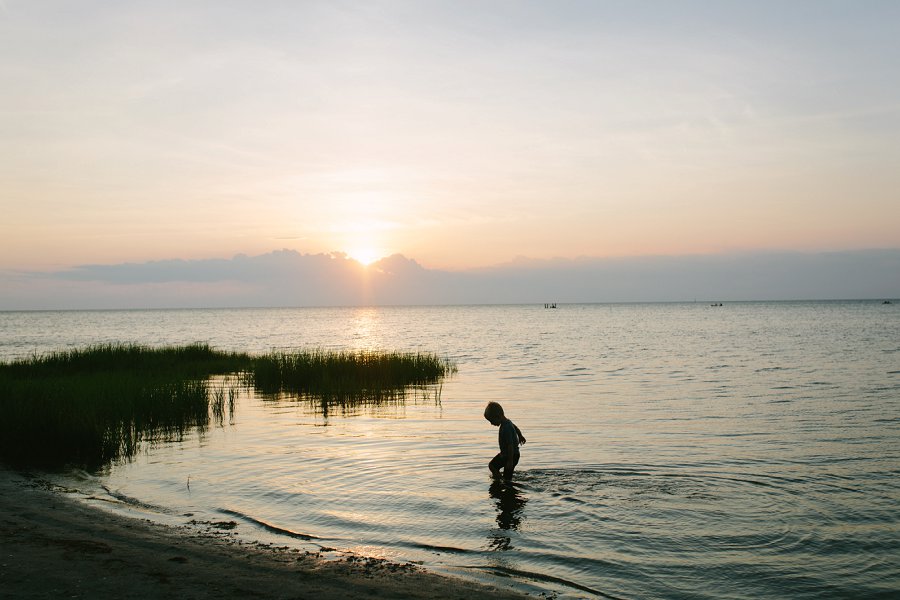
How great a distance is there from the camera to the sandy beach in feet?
25.2

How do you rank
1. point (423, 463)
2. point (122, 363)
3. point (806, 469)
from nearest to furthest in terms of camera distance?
point (806, 469) < point (423, 463) < point (122, 363)

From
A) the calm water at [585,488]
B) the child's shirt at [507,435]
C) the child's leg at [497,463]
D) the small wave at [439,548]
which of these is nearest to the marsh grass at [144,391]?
the calm water at [585,488]

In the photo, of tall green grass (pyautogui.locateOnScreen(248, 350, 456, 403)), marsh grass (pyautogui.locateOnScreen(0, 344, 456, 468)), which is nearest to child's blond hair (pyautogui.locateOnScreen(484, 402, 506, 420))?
marsh grass (pyautogui.locateOnScreen(0, 344, 456, 468))

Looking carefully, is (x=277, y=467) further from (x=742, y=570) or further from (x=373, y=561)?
(x=742, y=570)

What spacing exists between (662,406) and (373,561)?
779 inches

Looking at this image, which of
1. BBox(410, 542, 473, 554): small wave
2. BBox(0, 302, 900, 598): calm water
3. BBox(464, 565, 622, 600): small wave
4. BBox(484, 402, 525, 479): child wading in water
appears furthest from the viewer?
BBox(484, 402, 525, 479): child wading in water

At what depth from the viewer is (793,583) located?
9.05 meters

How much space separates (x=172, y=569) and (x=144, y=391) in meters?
16.5

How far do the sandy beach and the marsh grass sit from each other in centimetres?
597

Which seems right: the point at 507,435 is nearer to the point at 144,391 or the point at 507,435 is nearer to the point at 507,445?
the point at 507,445

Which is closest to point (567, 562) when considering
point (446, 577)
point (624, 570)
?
point (624, 570)

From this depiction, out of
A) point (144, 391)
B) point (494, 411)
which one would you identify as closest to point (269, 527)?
point (494, 411)

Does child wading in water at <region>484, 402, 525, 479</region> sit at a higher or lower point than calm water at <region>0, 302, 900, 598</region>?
higher

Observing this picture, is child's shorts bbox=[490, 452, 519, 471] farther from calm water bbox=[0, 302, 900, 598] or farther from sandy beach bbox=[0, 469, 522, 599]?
sandy beach bbox=[0, 469, 522, 599]
